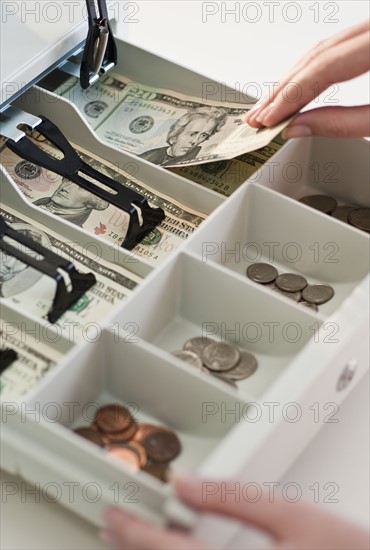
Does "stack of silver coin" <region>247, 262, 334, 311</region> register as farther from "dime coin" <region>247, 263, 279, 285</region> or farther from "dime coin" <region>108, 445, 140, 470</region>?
"dime coin" <region>108, 445, 140, 470</region>

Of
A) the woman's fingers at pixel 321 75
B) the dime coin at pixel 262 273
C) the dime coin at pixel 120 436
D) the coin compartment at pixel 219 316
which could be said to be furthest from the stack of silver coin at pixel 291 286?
the dime coin at pixel 120 436

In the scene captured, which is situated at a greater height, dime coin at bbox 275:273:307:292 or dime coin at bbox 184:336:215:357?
dime coin at bbox 275:273:307:292

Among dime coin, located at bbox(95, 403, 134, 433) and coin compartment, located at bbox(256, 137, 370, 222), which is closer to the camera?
dime coin, located at bbox(95, 403, 134, 433)

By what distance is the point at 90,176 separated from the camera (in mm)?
1514

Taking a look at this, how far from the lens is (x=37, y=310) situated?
4.51ft

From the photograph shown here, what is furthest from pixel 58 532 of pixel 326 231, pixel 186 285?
pixel 326 231

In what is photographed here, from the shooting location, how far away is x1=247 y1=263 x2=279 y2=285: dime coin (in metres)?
1.47

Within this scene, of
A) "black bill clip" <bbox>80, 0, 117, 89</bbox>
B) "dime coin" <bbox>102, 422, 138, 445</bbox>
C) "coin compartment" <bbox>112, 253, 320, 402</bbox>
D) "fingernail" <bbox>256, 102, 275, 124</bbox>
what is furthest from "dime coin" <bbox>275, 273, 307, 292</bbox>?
"black bill clip" <bbox>80, 0, 117, 89</bbox>

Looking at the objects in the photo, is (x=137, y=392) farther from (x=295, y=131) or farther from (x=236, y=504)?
(x=295, y=131)

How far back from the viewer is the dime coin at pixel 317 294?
144 cm

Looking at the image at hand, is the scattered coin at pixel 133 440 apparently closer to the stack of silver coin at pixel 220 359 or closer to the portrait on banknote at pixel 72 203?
the stack of silver coin at pixel 220 359

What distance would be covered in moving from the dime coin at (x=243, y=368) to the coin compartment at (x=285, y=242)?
0.37 ft

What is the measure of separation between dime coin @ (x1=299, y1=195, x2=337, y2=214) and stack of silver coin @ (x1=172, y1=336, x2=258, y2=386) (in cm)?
31

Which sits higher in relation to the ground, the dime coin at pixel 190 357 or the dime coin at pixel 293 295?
the dime coin at pixel 293 295
